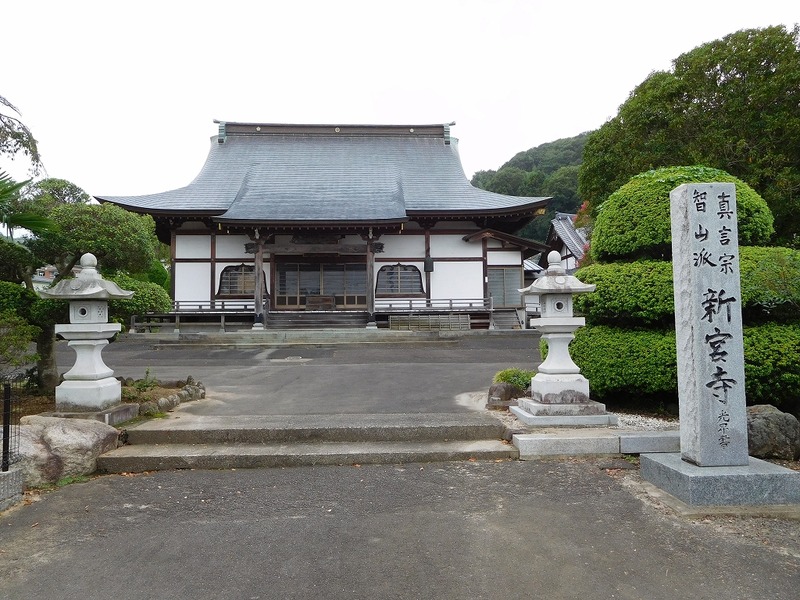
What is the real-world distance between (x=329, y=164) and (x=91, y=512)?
68.6ft

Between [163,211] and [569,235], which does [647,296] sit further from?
[569,235]

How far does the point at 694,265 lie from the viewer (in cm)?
361

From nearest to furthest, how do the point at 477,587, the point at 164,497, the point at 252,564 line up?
the point at 477,587, the point at 252,564, the point at 164,497

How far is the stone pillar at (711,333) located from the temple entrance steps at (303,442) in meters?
1.59

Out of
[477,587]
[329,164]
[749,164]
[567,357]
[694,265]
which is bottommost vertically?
[477,587]

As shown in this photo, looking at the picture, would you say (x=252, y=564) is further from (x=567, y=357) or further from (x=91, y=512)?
(x=567, y=357)

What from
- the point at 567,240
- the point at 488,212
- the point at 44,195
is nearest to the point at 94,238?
the point at 44,195

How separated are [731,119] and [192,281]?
1810cm

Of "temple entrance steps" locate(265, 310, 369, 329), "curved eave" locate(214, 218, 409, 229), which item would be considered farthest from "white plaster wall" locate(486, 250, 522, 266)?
"temple entrance steps" locate(265, 310, 369, 329)

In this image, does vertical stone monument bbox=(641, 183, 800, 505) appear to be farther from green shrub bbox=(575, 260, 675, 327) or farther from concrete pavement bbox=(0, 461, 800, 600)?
green shrub bbox=(575, 260, 675, 327)

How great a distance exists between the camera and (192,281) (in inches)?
719

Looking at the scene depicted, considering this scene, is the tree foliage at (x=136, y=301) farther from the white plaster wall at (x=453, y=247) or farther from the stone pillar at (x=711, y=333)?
the white plaster wall at (x=453, y=247)

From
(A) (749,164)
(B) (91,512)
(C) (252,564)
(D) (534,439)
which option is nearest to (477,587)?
(C) (252,564)

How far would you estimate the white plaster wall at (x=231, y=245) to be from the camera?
60.2 feet
